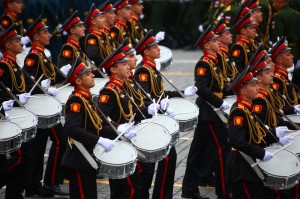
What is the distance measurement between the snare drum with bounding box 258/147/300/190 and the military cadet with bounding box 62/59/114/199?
1614 mm

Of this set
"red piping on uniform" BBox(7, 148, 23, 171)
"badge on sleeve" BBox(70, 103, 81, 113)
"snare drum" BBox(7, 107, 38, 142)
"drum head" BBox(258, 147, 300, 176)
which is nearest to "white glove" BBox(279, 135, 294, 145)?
"drum head" BBox(258, 147, 300, 176)

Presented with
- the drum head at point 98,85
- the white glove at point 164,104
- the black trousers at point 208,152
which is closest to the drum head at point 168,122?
the white glove at point 164,104

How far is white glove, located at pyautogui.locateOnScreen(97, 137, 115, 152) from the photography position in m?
8.99

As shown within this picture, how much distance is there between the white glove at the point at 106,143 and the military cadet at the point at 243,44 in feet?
12.4

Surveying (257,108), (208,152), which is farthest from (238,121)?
(208,152)

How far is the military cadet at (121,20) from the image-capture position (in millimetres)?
14516

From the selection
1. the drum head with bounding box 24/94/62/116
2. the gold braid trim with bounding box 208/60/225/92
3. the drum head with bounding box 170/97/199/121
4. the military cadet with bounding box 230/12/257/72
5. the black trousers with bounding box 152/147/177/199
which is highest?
the gold braid trim with bounding box 208/60/225/92

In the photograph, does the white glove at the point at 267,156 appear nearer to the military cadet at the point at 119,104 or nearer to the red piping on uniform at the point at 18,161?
the military cadet at the point at 119,104

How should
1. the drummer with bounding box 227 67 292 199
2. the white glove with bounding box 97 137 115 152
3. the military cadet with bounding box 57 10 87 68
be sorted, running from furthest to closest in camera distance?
the military cadet with bounding box 57 10 87 68 → the drummer with bounding box 227 67 292 199 → the white glove with bounding box 97 137 115 152

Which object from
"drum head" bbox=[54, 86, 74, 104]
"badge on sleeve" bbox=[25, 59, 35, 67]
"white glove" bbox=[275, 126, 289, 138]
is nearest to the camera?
"white glove" bbox=[275, 126, 289, 138]

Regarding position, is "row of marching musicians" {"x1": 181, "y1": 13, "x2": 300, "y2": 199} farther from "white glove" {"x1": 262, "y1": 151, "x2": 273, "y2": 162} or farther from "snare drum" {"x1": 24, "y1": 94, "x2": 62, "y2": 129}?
"snare drum" {"x1": 24, "y1": 94, "x2": 62, "y2": 129}

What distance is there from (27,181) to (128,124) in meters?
1.90

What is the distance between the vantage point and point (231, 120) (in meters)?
9.28

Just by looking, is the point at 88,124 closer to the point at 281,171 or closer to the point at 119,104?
the point at 119,104
